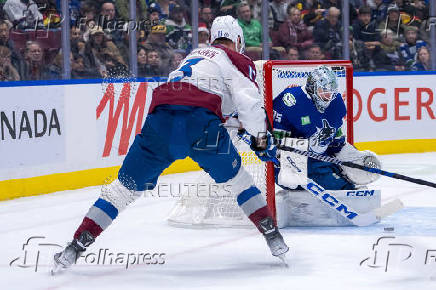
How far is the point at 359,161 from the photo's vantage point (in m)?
4.61

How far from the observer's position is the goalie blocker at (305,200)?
4.33 m

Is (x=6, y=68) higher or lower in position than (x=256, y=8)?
lower

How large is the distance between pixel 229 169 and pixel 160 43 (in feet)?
12.8

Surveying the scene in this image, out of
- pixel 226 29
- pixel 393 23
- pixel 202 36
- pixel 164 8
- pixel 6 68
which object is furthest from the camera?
pixel 393 23

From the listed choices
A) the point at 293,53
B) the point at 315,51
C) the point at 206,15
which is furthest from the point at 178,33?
the point at 315,51

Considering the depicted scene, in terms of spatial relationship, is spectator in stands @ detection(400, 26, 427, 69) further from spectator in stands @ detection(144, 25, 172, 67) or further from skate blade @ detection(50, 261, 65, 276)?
skate blade @ detection(50, 261, 65, 276)

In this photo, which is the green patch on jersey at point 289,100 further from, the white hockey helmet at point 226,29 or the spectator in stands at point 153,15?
the spectator in stands at point 153,15

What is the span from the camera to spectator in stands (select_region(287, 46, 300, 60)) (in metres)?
8.05

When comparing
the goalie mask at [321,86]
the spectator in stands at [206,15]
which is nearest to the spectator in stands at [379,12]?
the spectator in stands at [206,15]

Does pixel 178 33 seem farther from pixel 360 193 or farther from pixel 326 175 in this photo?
pixel 360 193

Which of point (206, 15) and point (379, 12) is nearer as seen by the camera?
point (206, 15)

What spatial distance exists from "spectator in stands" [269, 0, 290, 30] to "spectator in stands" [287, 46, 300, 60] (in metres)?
0.26

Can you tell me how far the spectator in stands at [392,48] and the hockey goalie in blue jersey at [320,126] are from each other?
412 centimetres
